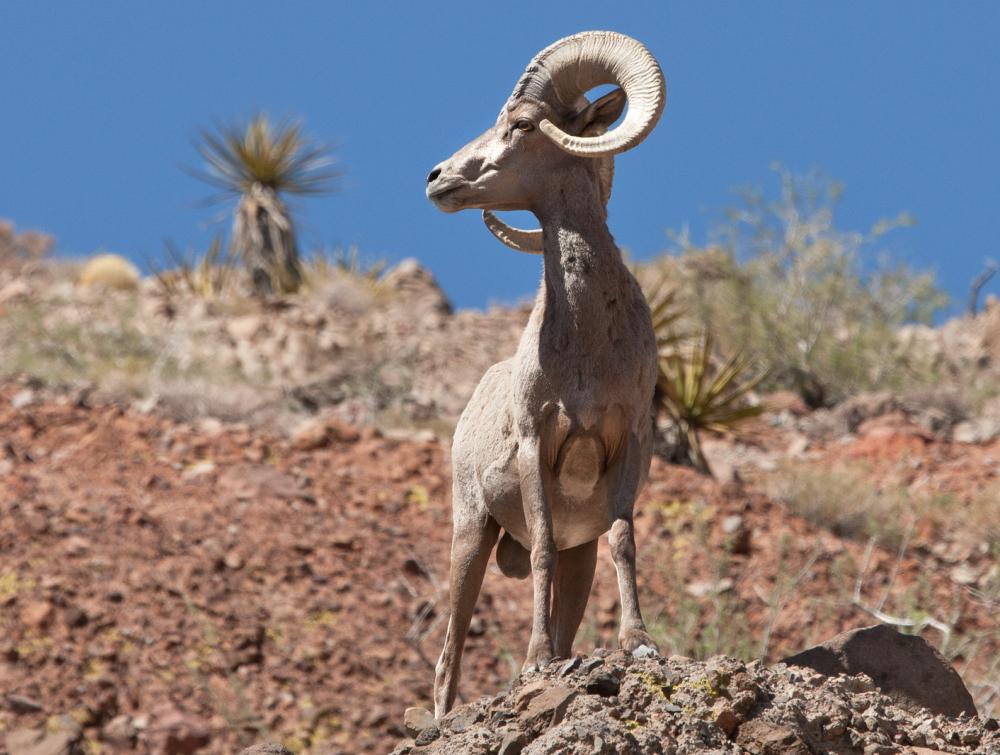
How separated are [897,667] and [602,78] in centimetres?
287

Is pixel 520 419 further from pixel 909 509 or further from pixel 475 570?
pixel 909 509

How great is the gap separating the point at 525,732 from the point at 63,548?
8.28 m

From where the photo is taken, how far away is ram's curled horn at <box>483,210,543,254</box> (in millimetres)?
6914

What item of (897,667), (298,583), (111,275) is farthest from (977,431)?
(111,275)

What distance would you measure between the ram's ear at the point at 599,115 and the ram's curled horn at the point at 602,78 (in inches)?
2.9

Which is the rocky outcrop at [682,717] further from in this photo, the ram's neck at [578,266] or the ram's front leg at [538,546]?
the ram's neck at [578,266]

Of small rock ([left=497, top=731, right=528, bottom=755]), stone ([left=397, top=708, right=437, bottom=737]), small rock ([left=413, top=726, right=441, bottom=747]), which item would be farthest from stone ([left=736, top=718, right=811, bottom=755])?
stone ([left=397, top=708, right=437, bottom=737])

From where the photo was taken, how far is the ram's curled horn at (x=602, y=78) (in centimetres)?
584

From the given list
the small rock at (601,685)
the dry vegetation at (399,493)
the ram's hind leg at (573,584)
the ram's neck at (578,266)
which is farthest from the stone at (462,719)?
the dry vegetation at (399,493)

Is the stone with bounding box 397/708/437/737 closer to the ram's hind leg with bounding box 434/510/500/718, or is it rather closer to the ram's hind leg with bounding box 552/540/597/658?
the ram's hind leg with bounding box 434/510/500/718

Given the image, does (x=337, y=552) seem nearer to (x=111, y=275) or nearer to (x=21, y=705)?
(x=21, y=705)

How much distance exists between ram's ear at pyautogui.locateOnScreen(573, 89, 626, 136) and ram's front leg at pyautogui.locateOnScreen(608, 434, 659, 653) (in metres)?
1.29

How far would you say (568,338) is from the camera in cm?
606

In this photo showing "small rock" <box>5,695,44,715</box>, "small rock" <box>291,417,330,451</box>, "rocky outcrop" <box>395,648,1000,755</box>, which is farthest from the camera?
"small rock" <box>291,417,330,451</box>
